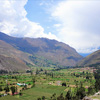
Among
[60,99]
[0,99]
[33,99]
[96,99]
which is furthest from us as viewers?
[33,99]

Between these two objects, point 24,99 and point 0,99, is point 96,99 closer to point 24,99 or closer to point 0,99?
point 24,99

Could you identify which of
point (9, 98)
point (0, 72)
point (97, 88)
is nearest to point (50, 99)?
point (9, 98)

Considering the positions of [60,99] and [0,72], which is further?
[0,72]

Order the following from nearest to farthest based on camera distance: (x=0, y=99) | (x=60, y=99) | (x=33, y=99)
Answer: (x=60, y=99) → (x=0, y=99) → (x=33, y=99)

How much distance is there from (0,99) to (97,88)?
59.4 m

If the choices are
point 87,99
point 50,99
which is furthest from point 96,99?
point 50,99

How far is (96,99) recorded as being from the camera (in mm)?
52906

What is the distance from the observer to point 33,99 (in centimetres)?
6975

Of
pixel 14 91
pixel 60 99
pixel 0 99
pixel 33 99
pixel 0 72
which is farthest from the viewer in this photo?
pixel 0 72

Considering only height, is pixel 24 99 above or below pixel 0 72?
below

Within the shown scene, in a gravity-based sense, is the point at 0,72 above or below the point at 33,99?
above

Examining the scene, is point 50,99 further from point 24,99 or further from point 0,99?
point 0,99

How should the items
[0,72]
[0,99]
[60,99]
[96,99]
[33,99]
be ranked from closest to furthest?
[96,99]
[60,99]
[0,99]
[33,99]
[0,72]

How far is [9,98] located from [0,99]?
4417mm
